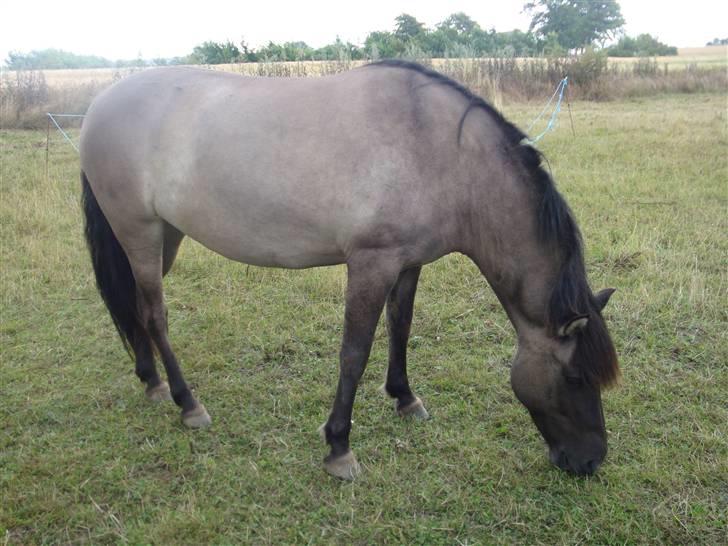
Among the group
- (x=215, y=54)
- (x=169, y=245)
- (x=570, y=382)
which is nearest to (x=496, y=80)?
(x=215, y=54)

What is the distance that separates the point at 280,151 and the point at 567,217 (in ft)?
4.92

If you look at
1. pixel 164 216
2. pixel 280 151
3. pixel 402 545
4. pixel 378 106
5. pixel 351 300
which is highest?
pixel 378 106

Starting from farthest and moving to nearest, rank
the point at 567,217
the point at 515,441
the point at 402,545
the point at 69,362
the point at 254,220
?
1. the point at 69,362
2. the point at 515,441
3. the point at 254,220
4. the point at 567,217
5. the point at 402,545

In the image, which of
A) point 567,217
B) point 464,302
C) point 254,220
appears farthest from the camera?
point 464,302

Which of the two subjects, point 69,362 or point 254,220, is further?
point 69,362

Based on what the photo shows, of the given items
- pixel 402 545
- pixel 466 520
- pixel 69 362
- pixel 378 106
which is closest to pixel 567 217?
pixel 378 106

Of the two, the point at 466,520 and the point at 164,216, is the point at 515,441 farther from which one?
the point at 164,216

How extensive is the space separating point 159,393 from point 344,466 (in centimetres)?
152

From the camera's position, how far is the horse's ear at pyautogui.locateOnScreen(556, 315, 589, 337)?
2642mm

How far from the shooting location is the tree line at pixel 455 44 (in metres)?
16.6

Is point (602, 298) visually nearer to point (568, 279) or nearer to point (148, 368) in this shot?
point (568, 279)

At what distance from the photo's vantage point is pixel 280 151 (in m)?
2.97

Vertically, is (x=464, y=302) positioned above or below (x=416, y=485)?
above

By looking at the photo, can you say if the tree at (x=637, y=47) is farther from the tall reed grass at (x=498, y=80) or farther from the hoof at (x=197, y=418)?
the hoof at (x=197, y=418)
